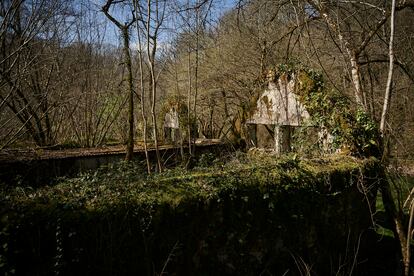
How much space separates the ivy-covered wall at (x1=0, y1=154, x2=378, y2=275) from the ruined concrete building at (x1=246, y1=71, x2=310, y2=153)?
276 cm

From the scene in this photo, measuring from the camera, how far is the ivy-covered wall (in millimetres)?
2736

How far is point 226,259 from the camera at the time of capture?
388 centimetres

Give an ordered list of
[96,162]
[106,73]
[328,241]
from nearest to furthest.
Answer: [328,241] < [96,162] < [106,73]

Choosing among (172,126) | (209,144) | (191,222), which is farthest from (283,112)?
(172,126)

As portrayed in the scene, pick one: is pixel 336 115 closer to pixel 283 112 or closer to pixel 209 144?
pixel 283 112

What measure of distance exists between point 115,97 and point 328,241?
953cm

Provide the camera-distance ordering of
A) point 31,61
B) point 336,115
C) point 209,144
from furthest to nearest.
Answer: point 209,144 < point 336,115 < point 31,61

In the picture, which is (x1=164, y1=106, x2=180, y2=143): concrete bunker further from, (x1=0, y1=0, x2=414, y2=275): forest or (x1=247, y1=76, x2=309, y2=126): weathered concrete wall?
(x1=247, y1=76, x2=309, y2=126): weathered concrete wall

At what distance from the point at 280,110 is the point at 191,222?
576cm

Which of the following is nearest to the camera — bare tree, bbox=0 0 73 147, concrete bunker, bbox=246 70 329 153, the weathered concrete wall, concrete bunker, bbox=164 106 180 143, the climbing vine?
bare tree, bbox=0 0 73 147

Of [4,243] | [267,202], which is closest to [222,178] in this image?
[267,202]

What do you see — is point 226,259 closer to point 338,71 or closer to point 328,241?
point 328,241

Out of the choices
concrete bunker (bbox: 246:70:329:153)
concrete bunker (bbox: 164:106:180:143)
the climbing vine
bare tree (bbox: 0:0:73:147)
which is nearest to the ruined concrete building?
concrete bunker (bbox: 246:70:329:153)

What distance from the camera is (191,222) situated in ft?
11.8
